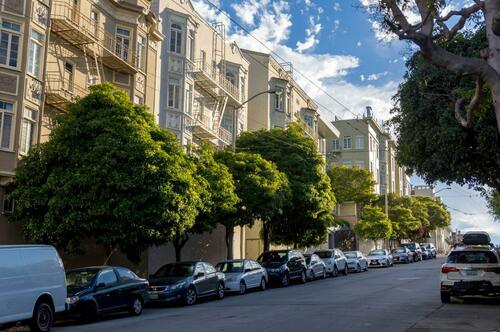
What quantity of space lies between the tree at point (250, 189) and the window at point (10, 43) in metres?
10.6

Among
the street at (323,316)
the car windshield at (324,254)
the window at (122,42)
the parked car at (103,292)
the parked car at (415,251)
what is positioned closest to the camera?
the street at (323,316)

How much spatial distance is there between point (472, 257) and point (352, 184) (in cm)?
3918

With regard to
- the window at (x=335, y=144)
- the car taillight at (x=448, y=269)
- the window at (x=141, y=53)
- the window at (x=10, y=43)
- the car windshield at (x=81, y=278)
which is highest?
the window at (x=335, y=144)

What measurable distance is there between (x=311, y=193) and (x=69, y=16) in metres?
15.6

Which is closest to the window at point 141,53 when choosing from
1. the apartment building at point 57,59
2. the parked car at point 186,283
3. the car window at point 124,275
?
the apartment building at point 57,59

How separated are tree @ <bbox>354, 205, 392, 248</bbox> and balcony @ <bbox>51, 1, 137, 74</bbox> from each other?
32.8 meters

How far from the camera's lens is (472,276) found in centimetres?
1673

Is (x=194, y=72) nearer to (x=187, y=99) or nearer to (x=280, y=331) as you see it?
(x=187, y=99)

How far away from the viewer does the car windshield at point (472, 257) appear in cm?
1708

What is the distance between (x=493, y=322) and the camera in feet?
42.2

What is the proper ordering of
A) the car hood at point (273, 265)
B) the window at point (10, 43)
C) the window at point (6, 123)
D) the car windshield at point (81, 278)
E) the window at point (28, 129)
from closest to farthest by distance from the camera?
the car windshield at point (81, 278) → the window at point (6, 123) → the window at point (10, 43) → the window at point (28, 129) → the car hood at point (273, 265)

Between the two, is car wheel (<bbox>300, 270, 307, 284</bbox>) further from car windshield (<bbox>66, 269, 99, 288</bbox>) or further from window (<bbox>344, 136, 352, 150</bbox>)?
window (<bbox>344, 136, 352, 150</bbox>)

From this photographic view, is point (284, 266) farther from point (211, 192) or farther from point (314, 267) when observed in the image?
point (211, 192)

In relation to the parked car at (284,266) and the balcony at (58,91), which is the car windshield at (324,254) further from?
the balcony at (58,91)
